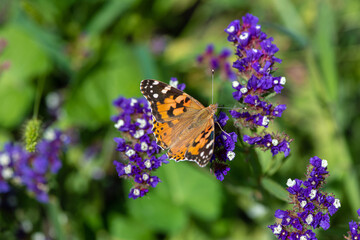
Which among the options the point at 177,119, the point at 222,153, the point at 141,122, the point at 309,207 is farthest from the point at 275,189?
the point at 141,122

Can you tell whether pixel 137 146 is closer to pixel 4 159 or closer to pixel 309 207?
pixel 309 207

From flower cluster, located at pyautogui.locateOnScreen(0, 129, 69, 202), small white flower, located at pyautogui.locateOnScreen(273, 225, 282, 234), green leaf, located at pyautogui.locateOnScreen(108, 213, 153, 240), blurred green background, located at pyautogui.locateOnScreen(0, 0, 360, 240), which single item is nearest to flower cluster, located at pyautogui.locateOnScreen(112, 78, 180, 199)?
small white flower, located at pyautogui.locateOnScreen(273, 225, 282, 234)

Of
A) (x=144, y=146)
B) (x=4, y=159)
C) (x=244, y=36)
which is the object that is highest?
(x=244, y=36)

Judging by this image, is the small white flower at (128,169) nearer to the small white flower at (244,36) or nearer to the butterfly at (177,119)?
the butterfly at (177,119)

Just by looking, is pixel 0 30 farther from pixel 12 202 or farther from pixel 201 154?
pixel 201 154

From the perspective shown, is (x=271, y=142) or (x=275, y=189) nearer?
(x=271, y=142)

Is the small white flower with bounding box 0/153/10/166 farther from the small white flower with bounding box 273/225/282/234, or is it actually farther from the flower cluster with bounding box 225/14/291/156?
the small white flower with bounding box 273/225/282/234

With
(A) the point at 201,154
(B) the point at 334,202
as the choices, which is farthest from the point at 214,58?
(B) the point at 334,202
